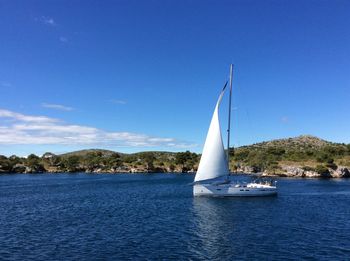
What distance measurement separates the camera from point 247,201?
2574 inches

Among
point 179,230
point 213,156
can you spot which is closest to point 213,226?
point 179,230

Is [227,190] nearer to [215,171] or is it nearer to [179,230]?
[215,171]

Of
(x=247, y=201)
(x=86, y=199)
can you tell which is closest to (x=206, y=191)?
(x=247, y=201)

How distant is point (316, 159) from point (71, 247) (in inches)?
5771

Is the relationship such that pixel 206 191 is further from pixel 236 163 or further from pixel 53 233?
pixel 236 163

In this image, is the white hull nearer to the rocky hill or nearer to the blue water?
the blue water

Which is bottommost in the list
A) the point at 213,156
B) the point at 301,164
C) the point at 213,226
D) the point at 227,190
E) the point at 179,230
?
the point at 179,230

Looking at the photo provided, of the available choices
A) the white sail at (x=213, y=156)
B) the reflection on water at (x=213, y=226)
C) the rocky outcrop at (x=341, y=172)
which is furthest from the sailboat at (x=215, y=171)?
the rocky outcrop at (x=341, y=172)

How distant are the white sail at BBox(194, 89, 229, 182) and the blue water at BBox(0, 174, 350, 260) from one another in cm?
→ 492

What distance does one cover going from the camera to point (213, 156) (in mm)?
66625

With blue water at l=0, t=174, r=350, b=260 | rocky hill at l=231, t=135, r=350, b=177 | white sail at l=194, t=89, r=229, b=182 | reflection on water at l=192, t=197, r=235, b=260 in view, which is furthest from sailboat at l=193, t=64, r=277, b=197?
rocky hill at l=231, t=135, r=350, b=177

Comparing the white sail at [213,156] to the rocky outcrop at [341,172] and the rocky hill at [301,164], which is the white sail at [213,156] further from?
the rocky outcrop at [341,172]

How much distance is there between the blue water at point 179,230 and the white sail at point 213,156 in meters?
4.92

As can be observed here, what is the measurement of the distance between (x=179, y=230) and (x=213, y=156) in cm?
2681
